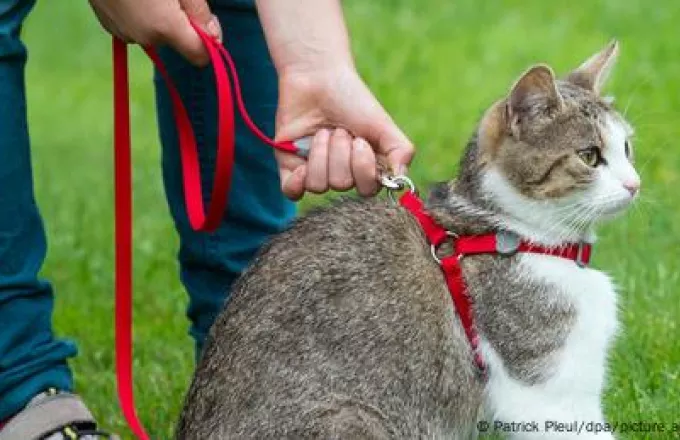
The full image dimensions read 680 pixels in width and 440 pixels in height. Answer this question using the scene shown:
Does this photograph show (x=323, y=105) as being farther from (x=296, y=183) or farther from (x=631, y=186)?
(x=631, y=186)

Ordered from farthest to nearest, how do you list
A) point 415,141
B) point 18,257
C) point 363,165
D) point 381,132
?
point 415,141 → point 18,257 → point 381,132 → point 363,165

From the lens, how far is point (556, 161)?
377 centimetres

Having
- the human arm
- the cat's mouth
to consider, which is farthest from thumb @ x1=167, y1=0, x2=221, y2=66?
the cat's mouth

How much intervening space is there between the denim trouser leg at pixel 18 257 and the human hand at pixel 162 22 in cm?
24

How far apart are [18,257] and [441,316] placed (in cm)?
109

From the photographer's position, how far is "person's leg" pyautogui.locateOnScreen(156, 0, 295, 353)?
14.9 feet

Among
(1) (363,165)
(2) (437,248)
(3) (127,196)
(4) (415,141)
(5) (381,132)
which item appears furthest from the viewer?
(4) (415,141)

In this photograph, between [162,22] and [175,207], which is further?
[175,207]

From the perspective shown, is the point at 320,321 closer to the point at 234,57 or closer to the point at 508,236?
the point at 508,236

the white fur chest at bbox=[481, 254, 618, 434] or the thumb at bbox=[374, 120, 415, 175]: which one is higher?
the thumb at bbox=[374, 120, 415, 175]

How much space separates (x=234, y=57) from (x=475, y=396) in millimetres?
1375

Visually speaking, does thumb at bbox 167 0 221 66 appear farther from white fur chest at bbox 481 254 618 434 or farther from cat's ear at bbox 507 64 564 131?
white fur chest at bbox 481 254 618 434

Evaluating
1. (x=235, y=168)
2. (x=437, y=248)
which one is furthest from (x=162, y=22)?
(x=235, y=168)

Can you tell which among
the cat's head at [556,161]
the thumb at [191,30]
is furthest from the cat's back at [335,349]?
the thumb at [191,30]
